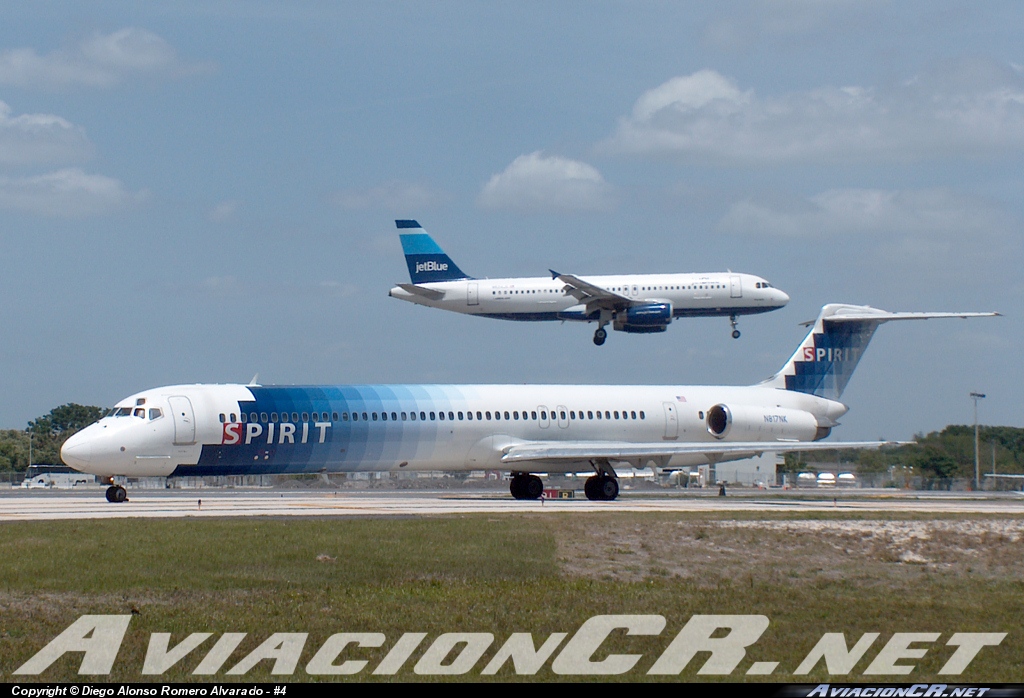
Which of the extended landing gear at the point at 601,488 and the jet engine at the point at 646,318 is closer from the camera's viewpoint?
the extended landing gear at the point at 601,488

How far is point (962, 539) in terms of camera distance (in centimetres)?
3019

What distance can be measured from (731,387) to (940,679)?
38.3m

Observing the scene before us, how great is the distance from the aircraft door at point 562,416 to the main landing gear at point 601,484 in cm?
182

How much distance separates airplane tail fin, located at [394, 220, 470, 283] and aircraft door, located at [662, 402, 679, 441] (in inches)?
790

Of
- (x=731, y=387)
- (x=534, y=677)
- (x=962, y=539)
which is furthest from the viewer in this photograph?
(x=731, y=387)

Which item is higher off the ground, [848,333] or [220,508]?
[848,333]

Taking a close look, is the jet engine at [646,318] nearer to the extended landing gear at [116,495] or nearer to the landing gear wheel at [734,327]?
the landing gear wheel at [734,327]

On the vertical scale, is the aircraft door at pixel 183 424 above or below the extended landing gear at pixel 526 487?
above

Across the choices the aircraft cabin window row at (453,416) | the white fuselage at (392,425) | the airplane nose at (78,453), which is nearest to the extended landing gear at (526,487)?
the white fuselage at (392,425)

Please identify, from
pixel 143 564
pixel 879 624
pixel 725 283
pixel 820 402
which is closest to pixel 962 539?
pixel 879 624

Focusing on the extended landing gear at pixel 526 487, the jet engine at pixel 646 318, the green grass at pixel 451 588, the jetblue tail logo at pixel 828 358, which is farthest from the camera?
the jet engine at pixel 646 318

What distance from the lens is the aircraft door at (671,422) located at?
165 feet
